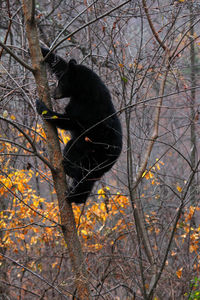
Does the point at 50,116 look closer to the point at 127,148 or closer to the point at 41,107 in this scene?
the point at 41,107

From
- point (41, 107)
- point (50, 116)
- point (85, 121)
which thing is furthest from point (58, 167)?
point (85, 121)

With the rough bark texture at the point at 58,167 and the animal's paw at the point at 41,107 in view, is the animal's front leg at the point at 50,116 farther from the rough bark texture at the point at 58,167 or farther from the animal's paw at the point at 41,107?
the rough bark texture at the point at 58,167

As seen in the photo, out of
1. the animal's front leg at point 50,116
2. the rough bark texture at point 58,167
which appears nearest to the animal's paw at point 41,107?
the animal's front leg at point 50,116

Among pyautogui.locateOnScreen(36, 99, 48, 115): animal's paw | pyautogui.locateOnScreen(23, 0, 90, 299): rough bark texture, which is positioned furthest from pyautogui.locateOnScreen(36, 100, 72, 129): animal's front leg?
pyautogui.locateOnScreen(23, 0, 90, 299): rough bark texture

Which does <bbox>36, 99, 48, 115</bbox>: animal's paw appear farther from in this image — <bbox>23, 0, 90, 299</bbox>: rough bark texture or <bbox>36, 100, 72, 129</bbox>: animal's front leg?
<bbox>23, 0, 90, 299</bbox>: rough bark texture

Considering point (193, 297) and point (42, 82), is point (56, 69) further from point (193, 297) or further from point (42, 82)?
point (193, 297)

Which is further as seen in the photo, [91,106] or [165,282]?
[165,282]

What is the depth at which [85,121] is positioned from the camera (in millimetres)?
4645

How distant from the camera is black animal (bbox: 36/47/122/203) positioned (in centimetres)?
457

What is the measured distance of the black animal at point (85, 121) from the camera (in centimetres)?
457

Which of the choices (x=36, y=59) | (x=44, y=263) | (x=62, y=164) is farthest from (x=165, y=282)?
(x=36, y=59)

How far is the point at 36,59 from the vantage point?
148 inches

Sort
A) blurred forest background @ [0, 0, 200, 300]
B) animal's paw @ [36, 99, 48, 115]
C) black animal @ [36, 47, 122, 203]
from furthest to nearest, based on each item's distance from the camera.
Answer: black animal @ [36, 47, 122, 203] < blurred forest background @ [0, 0, 200, 300] < animal's paw @ [36, 99, 48, 115]

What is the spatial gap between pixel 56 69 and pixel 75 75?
15.8 inches
